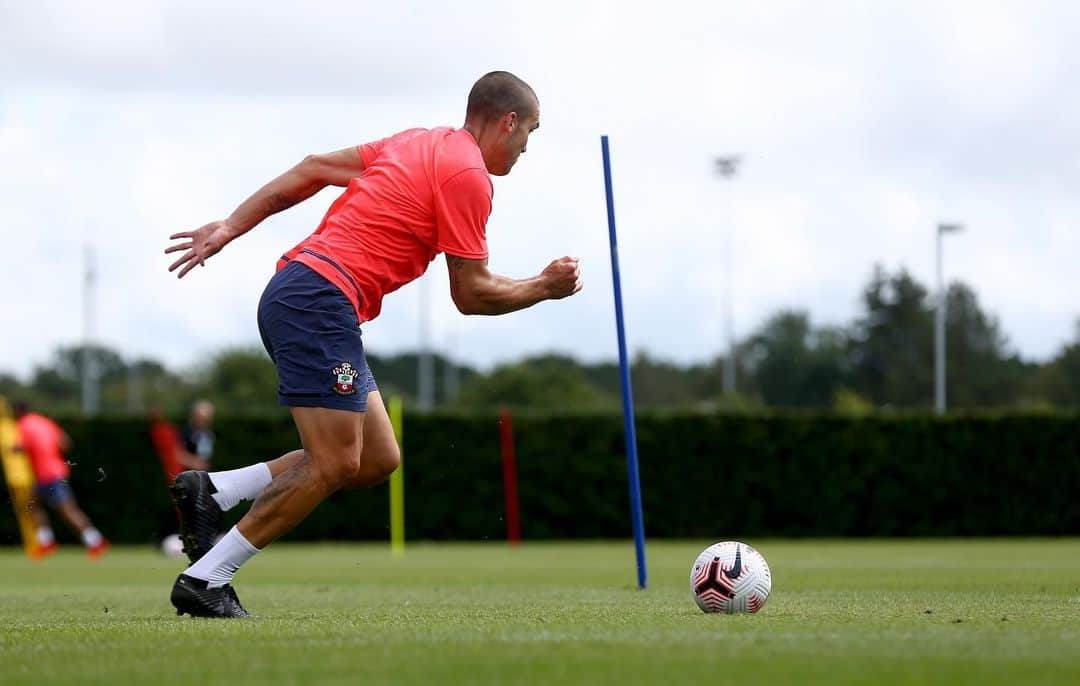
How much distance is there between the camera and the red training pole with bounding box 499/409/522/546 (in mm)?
25516

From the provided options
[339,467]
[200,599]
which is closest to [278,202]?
[339,467]

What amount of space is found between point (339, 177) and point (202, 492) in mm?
1582

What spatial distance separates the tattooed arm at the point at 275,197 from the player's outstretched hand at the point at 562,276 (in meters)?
1.00

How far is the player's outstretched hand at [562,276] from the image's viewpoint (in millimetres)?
6723

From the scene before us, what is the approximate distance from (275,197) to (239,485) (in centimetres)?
134

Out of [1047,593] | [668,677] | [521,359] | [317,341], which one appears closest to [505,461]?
[1047,593]

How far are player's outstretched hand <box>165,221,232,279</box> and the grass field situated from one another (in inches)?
63.0

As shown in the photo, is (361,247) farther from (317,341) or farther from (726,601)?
(726,601)

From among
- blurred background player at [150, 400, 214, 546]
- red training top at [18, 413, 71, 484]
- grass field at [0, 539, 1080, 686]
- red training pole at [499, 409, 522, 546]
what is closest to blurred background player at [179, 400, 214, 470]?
blurred background player at [150, 400, 214, 546]

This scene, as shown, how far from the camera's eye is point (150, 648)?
5.20 meters

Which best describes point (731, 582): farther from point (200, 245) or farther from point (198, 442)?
point (198, 442)

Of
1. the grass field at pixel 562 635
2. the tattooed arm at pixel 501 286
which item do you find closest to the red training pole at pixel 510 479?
the grass field at pixel 562 635

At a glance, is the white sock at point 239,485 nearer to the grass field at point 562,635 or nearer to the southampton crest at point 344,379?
the grass field at point 562,635

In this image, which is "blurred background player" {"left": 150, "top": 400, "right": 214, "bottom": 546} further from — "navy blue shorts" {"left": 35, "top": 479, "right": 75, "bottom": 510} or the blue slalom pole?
the blue slalom pole
